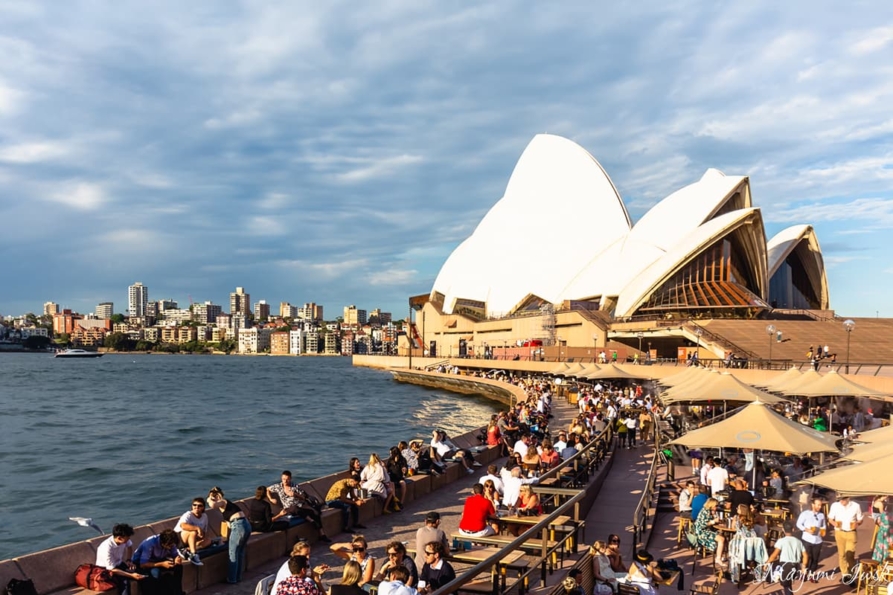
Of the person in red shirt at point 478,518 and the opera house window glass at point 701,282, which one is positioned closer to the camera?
the person in red shirt at point 478,518

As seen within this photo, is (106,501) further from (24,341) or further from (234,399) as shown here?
(24,341)

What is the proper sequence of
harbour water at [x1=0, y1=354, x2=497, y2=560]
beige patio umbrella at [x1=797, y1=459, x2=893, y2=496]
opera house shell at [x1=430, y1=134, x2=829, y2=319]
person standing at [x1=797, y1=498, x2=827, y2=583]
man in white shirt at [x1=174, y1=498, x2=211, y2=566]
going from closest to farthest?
beige patio umbrella at [x1=797, y1=459, x2=893, y2=496], man in white shirt at [x1=174, y1=498, x2=211, y2=566], person standing at [x1=797, y1=498, x2=827, y2=583], harbour water at [x1=0, y1=354, x2=497, y2=560], opera house shell at [x1=430, y1=134, x2=829, y2=319]

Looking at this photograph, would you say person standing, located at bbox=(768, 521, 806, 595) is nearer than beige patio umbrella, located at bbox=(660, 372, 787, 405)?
Yes

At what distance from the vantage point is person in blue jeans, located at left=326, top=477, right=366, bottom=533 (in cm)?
845

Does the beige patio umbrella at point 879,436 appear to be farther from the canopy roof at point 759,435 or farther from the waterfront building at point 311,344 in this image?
the waterfront building at point 311,344

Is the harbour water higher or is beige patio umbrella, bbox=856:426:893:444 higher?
beige patio umbrella, bbox=856:426:893:444

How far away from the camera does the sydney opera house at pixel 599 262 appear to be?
43500mm

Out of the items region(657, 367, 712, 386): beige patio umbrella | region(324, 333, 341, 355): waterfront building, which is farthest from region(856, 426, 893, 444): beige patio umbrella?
region(324, 333, 341, 355): waterfront building

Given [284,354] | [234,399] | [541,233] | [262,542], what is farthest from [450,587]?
[284,354]

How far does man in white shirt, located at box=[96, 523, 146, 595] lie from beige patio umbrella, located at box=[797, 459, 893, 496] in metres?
5.91

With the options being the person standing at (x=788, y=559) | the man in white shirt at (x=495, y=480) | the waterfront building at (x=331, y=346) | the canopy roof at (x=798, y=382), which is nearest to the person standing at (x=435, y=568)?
the man in white shirt at (x=495, y=480)

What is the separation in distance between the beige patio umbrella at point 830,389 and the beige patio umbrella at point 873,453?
246 inches

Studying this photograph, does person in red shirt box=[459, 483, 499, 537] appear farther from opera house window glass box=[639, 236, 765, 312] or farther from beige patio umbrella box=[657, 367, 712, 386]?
opera house window glass box=[639, 236, 765, 312]

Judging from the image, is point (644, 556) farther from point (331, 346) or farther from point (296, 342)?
point (296, 342)
